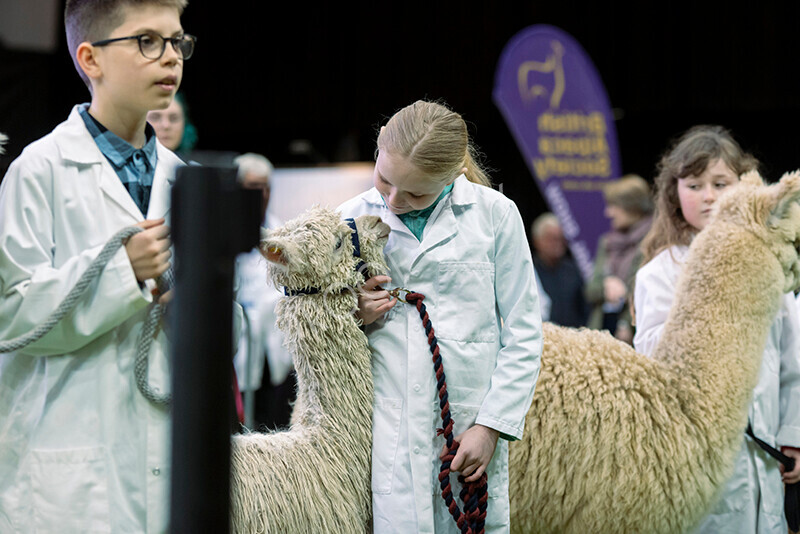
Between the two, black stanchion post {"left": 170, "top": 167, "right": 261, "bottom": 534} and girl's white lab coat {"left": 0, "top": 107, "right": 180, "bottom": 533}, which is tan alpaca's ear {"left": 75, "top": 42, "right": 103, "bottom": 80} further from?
black stanchion post {"left": 170, "top": 167, "right": 261, "bottom": 534}

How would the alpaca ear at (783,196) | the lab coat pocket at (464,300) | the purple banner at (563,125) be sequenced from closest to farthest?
the lab coat pocket at (464,300) < the alpaca ear at (783,196) < the purple banner at (563,125)

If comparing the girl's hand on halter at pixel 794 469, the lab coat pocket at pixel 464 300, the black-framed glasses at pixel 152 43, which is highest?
the black-framed glasses at pixel 152 43

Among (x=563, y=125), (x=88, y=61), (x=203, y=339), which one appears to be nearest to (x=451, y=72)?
(x=563, y=125)

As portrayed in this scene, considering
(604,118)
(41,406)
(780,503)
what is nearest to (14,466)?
(41,406)

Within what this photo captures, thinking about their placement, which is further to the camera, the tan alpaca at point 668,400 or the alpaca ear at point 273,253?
the tan alpaca at point 668,400

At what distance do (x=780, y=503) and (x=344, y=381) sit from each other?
1.44 metres

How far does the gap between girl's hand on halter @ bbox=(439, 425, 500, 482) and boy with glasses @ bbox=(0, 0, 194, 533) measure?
1.98 feet

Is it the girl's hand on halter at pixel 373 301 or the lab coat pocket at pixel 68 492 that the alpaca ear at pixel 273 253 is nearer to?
the girl's hand on halter at pixel 373 301

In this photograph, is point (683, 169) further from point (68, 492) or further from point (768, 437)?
point (68, 492)

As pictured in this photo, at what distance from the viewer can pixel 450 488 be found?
1.72 m

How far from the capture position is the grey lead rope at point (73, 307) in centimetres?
127

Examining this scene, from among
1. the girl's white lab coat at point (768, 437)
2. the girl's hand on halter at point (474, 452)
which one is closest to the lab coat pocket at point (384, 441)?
the girl's hand on halter at point (474, 452)

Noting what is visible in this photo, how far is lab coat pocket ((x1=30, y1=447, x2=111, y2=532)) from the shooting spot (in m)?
1.34

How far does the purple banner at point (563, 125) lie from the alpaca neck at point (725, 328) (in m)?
4.24
